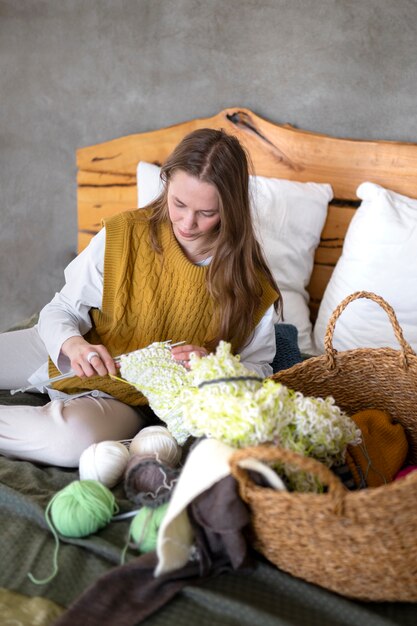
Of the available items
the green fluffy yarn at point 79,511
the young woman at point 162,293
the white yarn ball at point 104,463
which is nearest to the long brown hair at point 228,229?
the young woman at point 162,293

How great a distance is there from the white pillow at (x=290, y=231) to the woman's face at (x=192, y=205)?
21.1 inches

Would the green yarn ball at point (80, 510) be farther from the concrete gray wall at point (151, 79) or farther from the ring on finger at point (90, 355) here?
the concrete gray wall at point (151, 79)

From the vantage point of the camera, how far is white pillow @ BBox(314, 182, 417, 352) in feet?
5.80

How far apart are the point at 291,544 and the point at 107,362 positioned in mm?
515

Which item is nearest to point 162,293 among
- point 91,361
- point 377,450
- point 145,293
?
point 145,293

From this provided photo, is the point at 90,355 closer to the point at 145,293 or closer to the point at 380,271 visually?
the point at 145,293

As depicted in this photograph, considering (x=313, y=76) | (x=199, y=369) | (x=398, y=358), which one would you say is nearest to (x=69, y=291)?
(x=199, y=369)

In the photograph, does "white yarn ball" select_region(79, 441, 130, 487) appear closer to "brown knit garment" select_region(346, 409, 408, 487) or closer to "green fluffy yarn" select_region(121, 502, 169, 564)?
"green fluffy yarn" select_region(121, 502, 169, 564)

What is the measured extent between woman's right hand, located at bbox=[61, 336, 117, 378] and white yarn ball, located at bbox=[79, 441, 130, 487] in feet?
0.50

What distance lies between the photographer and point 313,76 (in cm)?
202

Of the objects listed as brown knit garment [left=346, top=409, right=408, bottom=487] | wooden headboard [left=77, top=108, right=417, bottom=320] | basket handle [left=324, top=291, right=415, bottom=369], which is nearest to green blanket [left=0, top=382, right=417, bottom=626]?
brown knit garment [left=346, top=409, right=408, bottom=487]

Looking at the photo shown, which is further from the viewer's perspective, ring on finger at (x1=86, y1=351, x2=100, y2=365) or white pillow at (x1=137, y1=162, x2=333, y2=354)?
white pillow at (x1=137, y1=162, x2=333, y2=354)

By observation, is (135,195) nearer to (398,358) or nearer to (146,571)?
(398,358)

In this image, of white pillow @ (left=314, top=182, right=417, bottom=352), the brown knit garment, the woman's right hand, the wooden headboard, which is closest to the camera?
the brown knit garment
